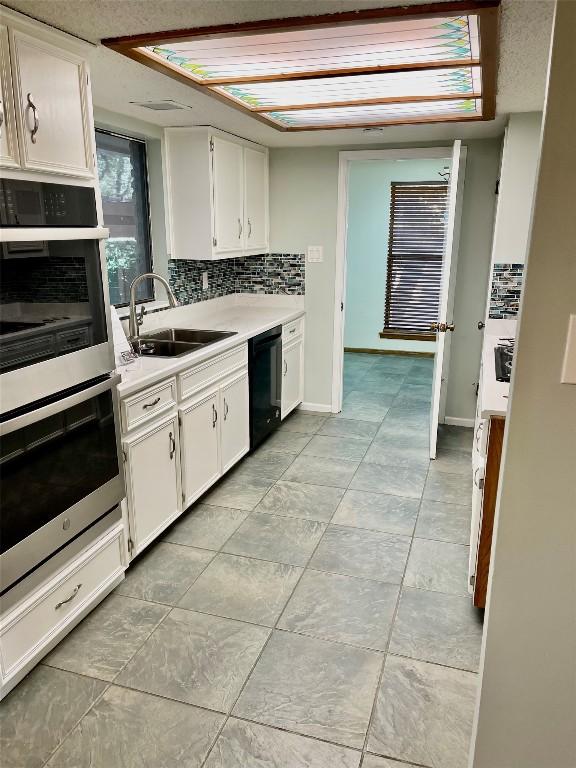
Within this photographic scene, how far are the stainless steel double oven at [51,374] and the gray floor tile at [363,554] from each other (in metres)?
1.11

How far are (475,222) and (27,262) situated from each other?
3.33 m

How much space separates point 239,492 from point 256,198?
2305 millimetres

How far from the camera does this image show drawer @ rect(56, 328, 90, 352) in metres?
1.90

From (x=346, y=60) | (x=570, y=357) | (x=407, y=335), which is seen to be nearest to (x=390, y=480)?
(x=346, y=60)

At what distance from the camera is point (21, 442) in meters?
1.76

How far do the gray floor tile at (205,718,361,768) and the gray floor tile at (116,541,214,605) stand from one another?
735 mm

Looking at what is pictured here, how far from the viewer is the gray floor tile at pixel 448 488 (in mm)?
3303

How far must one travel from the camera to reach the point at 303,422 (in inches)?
180

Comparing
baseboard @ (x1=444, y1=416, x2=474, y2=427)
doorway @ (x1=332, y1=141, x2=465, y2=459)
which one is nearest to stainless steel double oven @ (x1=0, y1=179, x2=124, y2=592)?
baseboard @ (x1=444, y1=416, x2=474, y2=427)

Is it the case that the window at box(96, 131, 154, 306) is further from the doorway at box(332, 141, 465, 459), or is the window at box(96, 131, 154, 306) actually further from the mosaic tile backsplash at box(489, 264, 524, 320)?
the doorway at box(332, 141, 465, 459)

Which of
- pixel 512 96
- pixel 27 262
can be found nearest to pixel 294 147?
pixel 512 96

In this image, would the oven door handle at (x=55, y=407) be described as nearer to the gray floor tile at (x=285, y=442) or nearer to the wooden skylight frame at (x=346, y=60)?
the wooden skylight frame at (x=346, y=60)

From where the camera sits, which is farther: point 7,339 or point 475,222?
point 475,222

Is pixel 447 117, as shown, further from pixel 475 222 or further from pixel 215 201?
pixel 215 201
